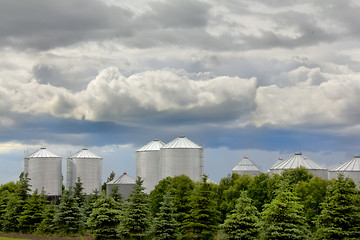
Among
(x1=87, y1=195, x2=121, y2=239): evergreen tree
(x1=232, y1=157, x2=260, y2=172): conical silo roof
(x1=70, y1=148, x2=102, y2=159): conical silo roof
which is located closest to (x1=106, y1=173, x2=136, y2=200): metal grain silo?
(x1=70, y1=148, x2=102, y2=159): conical silo roof

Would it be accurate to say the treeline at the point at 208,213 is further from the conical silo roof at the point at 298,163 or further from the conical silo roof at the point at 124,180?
the conical silo roof at the point at 124,180

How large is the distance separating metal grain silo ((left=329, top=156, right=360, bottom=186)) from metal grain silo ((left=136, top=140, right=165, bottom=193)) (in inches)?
1419

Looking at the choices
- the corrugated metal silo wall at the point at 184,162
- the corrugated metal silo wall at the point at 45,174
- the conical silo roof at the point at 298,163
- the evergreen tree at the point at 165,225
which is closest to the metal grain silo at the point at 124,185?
the corrugated metal silo wall at the point at 184,162

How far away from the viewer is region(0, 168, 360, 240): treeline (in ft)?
134

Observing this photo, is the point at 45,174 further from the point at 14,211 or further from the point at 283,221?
the point at 283,221

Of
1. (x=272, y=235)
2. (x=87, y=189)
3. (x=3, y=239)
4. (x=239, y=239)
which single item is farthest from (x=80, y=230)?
(x=87, y=189)

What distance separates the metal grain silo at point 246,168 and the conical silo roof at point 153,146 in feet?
89.1

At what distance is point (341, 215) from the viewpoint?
40.5 meters

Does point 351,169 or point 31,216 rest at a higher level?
point 351,169

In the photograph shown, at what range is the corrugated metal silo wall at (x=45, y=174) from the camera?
110188mm

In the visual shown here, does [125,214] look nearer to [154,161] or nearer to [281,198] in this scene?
[281,198]

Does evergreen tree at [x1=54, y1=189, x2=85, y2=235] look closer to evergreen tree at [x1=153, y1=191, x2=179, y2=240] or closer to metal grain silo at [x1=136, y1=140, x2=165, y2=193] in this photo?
evergreen tree at [x1=153, y1=191, x2=179, y2=240]

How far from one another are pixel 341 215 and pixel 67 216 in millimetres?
39015

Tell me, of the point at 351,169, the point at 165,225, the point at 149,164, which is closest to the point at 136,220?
the point at 165,225
